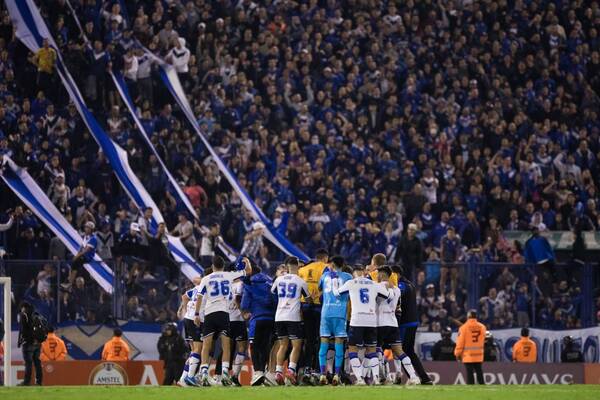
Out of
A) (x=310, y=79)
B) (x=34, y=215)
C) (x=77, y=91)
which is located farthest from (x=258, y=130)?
(x=34, y=215)

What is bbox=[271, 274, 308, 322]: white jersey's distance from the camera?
2464 cm

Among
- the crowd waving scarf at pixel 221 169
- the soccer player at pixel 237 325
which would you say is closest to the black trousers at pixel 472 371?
the crowd waving scarf at pixel 221 169

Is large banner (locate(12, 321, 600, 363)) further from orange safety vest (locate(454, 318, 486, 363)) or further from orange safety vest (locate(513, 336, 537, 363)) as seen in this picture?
orange safety vest (locate(454, 318, 486, 363))

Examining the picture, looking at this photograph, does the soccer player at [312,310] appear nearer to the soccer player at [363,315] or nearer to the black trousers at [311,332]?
the black trousers at [311,332]

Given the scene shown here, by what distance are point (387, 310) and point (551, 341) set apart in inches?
403

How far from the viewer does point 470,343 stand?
30.3 meters

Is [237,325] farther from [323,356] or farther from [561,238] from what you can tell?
[561,238]

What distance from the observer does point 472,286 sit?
33.6 metres

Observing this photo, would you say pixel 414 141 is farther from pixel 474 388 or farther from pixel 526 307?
pixel 474 388

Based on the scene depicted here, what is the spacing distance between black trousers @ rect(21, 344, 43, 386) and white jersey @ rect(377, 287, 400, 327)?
8.48 m

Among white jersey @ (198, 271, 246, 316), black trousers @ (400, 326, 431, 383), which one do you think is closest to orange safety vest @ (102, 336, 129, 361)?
white jersey @ (198, 271, 246, 316)

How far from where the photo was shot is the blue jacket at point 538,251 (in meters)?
34.3

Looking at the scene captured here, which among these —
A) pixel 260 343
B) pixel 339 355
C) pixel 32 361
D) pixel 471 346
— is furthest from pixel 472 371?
pixel 32 361

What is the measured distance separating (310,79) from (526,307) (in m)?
9.57
